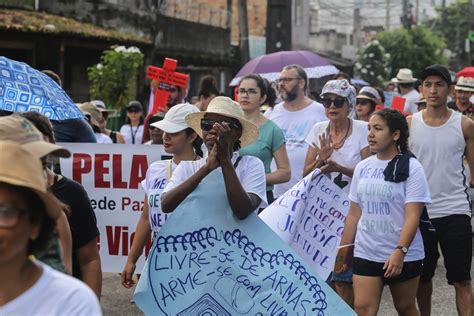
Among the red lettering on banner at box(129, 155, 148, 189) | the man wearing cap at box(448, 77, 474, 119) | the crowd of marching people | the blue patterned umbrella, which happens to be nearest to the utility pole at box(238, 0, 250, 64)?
the man wearing cap at box(448, 77, 474, 119)

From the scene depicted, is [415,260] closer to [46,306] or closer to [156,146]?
[156,146]

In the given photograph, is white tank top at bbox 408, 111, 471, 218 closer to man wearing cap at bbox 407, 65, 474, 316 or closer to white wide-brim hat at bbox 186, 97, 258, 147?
man wearing cap at bbox 407, 65, 474, 316

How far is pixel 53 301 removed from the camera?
8.73 ft

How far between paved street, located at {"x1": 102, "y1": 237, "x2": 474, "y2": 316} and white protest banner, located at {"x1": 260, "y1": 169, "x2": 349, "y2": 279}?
1735 mm

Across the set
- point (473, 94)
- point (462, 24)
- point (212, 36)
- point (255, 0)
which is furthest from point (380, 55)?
point (473, 94)

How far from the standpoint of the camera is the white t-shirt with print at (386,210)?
6.24m

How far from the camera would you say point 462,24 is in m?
75.2

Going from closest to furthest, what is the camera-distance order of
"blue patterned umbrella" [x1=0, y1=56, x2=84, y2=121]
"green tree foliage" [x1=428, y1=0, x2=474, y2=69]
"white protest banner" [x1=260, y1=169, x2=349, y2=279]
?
1. "blue patterned umbrella" [x1=0, y1=56, x2=84, y2=121]
2. "white protest banner" [x1=260, y1=169, x2=349, y2=279]
3. "green tree foliage" [x1=428, y1=0, x2=474, y2=69]

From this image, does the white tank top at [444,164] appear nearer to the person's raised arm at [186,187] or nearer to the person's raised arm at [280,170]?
the person's raised arm at [280,170]

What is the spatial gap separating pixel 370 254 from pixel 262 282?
3.64ft

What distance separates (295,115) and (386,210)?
239cm

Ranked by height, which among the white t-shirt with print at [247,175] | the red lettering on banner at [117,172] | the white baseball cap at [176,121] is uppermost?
the white baseball cap at [176,121]

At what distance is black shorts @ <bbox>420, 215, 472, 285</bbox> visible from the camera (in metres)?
7.14

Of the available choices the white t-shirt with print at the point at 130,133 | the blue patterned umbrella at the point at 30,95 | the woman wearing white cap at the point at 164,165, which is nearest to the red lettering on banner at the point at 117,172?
the woman wearing white cap at the point at 164,165
